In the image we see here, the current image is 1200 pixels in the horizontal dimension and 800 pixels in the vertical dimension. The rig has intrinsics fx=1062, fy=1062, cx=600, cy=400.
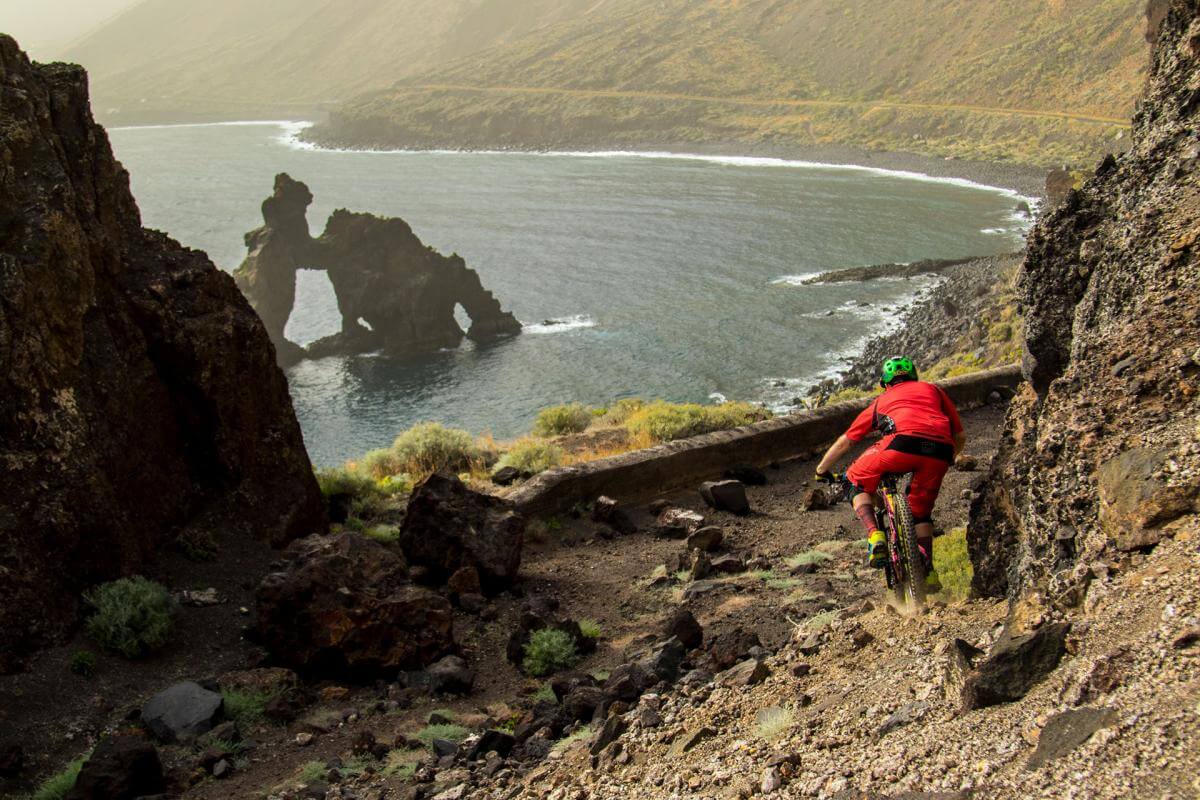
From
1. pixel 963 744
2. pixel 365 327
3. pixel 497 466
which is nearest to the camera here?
pixel 963 744

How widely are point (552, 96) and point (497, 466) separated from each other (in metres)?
140

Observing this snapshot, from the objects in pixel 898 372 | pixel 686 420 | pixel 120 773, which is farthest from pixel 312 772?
pixel 686 420

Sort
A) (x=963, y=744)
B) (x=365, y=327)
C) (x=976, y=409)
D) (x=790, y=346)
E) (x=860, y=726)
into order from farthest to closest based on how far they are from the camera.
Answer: (x=365, y=327)
(x=790, y=346)
(x=976, y=409)
(x=860, y=726)
(x=963, y=744)

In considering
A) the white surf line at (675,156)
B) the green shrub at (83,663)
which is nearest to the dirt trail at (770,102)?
the white surf line at (675,156)

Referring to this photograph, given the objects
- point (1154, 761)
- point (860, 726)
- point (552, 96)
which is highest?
point (552, 96)

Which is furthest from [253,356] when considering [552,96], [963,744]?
[552,96]

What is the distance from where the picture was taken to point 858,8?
479 ft

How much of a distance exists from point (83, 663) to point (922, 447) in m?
7.39

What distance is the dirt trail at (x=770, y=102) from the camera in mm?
101312

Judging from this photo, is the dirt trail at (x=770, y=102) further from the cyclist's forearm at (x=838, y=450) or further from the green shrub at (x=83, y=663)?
the green shrub at (x=83, y=663)

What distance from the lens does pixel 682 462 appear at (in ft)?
53.3

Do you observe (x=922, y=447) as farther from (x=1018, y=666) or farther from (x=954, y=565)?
(x=1018, y=666)

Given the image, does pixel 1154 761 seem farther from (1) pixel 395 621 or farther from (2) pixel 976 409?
(2) pixel 976 409

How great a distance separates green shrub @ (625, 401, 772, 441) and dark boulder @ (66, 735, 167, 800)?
1306 centimetres
